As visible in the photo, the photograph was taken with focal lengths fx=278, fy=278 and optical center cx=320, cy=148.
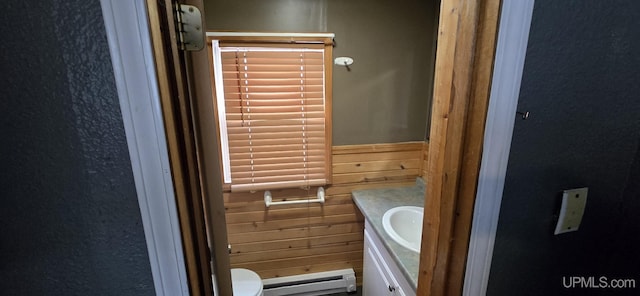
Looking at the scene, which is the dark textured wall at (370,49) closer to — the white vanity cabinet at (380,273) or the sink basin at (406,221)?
the sink basin at (406,221)

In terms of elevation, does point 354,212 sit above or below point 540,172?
below

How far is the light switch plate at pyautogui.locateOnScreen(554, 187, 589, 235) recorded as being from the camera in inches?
24.6

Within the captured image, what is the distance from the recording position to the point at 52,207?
44 cm

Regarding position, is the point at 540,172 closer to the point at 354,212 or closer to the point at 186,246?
the point at 186,246

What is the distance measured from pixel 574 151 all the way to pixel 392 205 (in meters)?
1.25

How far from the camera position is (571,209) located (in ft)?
2.07

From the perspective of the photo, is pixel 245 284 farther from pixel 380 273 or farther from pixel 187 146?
pixel 187 146

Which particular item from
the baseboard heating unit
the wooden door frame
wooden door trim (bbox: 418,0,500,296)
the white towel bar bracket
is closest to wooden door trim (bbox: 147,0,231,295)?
the wooden door frame

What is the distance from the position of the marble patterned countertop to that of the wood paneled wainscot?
7cm

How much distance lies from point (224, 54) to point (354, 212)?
138 cm

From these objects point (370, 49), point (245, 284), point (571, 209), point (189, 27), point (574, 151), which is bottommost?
point (245, 284)

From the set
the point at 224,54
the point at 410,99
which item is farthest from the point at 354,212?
the point at 224,54

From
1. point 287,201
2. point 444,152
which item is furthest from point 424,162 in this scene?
point 444,152

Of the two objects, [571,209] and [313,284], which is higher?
[571,209]
